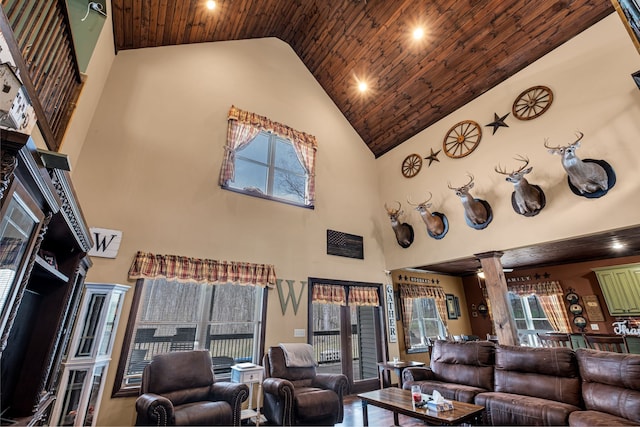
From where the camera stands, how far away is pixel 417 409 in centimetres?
295

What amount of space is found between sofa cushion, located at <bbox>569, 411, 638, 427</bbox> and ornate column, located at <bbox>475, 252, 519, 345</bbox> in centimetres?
175

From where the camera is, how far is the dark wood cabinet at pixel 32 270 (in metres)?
1.20

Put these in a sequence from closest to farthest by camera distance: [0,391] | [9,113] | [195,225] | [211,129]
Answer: [9,113], [0,391], [195,225], [211,129]

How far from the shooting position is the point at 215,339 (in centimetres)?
437

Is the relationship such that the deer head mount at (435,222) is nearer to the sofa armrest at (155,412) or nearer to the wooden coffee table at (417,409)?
the wooden coffee table at (417,409)

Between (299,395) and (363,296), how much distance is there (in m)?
2.80

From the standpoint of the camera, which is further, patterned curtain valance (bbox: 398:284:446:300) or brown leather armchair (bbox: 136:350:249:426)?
patterned curtain valance (bbox: 398:284:446:300)

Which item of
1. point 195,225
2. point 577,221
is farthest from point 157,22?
point 577,221

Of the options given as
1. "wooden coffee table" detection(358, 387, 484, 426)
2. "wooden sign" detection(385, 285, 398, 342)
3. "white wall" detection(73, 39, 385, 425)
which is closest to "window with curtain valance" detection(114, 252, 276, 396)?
"white wall" detection(73, 39, 385, 425)

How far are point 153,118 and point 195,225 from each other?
75.1 inches

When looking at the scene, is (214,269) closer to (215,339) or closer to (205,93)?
(215,339)

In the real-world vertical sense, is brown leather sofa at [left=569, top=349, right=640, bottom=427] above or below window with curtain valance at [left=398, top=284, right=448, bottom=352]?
below

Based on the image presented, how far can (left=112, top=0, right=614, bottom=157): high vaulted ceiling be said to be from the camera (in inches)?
180

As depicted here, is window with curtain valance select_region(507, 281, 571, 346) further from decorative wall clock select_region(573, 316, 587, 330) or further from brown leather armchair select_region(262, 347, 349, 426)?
brown leather armchair select_region(262, 347, 349, 426)
